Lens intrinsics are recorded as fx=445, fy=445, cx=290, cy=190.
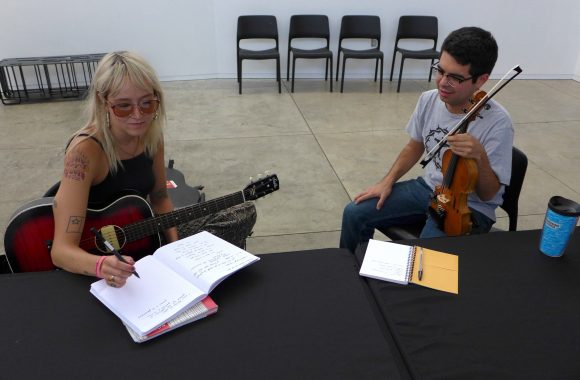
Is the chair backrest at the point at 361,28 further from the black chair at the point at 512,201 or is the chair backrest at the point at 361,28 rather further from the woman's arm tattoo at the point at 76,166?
the woman's arm tattoo at the point at 76,166

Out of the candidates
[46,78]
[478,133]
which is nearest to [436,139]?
[478,133]

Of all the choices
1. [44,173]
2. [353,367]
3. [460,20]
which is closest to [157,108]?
[353,367]

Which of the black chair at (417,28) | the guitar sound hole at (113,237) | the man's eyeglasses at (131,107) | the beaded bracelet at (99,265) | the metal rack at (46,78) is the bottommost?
the metal rack at (46,78)

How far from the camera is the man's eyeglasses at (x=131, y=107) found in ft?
5.13

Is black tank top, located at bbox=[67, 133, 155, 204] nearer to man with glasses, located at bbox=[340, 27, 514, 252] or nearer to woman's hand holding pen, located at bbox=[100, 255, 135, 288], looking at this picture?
woman's hand holding pen, located at bbox=[100, 255, 135, 288]

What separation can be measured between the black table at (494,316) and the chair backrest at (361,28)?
5084 mm

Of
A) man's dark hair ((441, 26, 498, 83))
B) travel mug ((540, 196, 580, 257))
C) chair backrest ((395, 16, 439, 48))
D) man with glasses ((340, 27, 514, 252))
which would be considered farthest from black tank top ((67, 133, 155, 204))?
chair backrest ((395, 16, 439, 48))

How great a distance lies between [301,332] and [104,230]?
0.93 metres

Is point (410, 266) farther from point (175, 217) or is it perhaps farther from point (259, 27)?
point (259, 27)

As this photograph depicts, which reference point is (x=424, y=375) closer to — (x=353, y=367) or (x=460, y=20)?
(x=353, y=367)

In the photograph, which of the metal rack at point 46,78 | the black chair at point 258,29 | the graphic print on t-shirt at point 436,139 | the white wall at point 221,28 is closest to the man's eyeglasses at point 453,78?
the graphic print on t-shirt at point 436,139

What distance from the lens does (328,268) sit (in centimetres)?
137

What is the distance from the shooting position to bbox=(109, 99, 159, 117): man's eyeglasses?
1563 millimetres

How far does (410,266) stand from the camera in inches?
53.7
